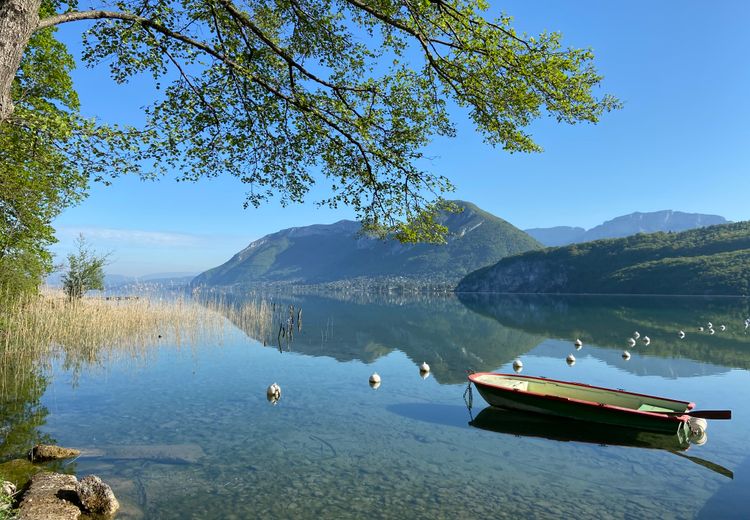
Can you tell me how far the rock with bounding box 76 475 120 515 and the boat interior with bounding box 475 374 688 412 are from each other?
12162mm

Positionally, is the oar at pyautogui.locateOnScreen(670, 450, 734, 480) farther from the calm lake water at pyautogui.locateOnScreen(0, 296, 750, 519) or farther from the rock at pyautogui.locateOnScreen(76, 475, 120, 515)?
the rock at pyautogui.locateOnScreen(76, 475, 120, 515)

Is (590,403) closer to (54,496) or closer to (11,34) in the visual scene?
(54,496)

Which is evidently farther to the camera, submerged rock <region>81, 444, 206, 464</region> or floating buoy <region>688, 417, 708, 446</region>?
floating buoy <region>688, 417, 708, 446</region>

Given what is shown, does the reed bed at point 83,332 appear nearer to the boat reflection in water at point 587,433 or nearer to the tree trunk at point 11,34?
the tree trunk at point 11,34

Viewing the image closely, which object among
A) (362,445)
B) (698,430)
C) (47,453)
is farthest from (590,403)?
(47,453)

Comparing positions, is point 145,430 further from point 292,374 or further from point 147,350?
point 147,350

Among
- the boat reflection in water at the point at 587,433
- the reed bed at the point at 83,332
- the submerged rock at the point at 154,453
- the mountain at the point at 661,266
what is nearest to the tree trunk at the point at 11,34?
the submerged rock at the point at 154,453

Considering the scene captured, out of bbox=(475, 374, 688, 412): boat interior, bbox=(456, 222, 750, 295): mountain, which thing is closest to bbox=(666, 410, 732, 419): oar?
bbox=(475, 374, 688, 412): boat interior

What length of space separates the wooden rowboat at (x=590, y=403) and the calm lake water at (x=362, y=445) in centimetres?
58

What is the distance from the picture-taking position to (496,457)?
12227 millimetres

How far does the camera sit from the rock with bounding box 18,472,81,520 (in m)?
7.36

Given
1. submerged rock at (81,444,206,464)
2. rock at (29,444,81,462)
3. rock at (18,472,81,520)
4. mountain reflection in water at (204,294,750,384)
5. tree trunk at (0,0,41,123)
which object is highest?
tree trunk at (0,0,41,123)

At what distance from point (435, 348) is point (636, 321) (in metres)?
37.5

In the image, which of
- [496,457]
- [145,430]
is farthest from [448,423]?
[145,430]
